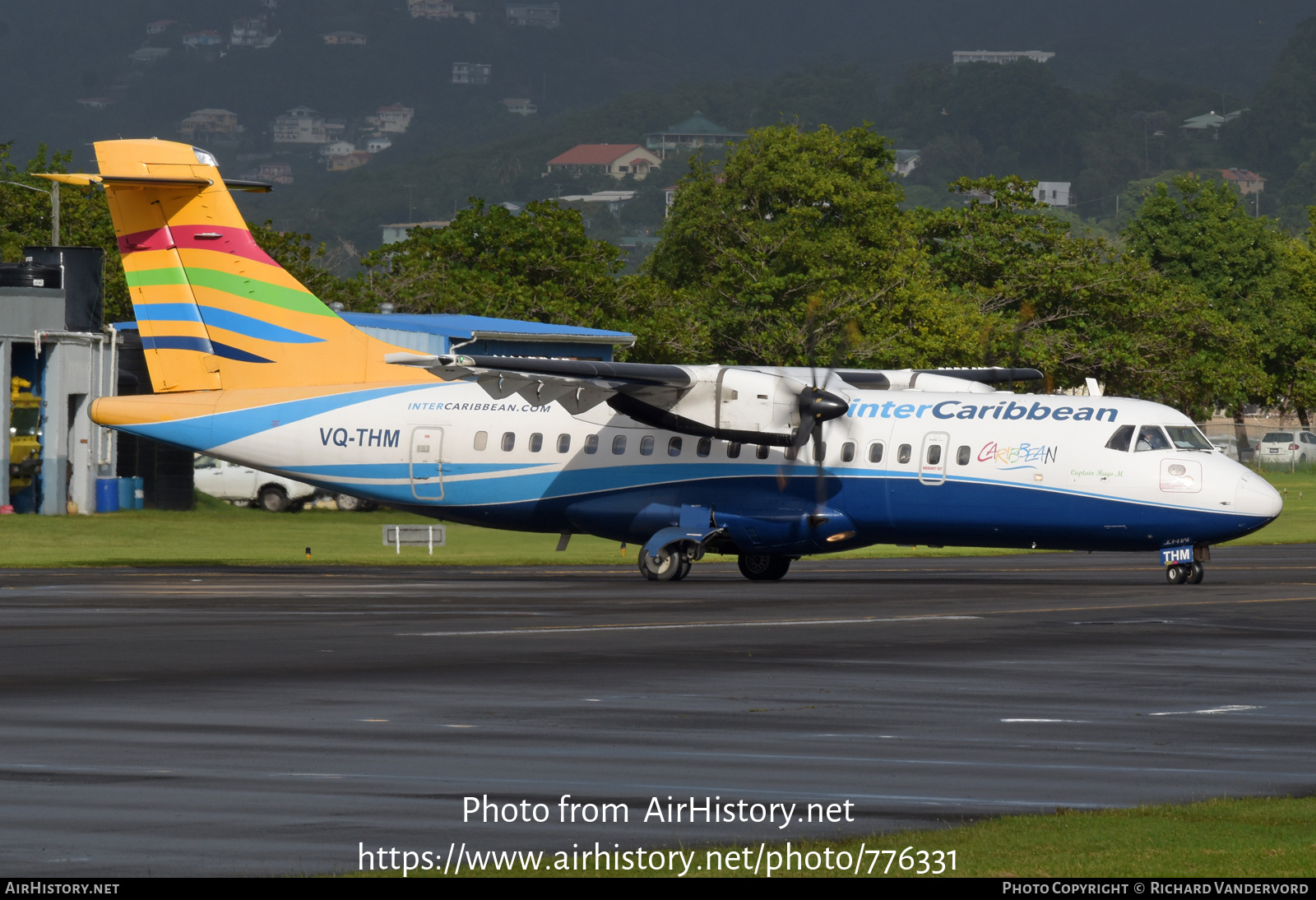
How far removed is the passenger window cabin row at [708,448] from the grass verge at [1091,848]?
21.1 metres

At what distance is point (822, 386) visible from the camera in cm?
3341

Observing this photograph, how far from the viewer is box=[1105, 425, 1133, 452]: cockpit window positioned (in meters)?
30.6

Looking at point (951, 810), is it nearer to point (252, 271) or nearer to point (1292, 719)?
point (1292, 719)

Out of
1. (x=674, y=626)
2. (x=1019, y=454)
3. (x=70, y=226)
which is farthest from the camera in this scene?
(x=70, y=226)

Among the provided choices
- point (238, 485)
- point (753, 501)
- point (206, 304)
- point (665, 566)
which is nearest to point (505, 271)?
point (238, 485)

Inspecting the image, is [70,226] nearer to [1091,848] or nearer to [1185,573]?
[1185,573]

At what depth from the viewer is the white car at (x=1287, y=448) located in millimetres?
102625

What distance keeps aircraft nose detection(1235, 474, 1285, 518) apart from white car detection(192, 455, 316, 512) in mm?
36427

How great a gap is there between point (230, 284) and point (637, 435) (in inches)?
366

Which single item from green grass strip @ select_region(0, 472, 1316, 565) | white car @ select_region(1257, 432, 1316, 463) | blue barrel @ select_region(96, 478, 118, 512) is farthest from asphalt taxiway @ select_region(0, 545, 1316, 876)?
white car @ select_region(1257, 432, 1316, 463)

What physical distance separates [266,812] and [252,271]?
27735 millimetres

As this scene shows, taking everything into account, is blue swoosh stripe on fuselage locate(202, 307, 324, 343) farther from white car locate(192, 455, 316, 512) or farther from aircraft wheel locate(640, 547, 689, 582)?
white car locate(192, 455, 316, 512)

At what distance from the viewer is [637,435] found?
33719 mm

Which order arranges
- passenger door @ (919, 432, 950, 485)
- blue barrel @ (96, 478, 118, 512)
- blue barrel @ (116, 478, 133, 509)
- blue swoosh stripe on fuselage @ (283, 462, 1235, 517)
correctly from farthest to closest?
blue barrel @ (116, 478, 133, 509)
blue barrel @ (96, 478, 118, 512)
blue swoosh stripe on fuselage @ (283, 462, 1235, 517)
passenger door @ (919, 432, 950, 485)
